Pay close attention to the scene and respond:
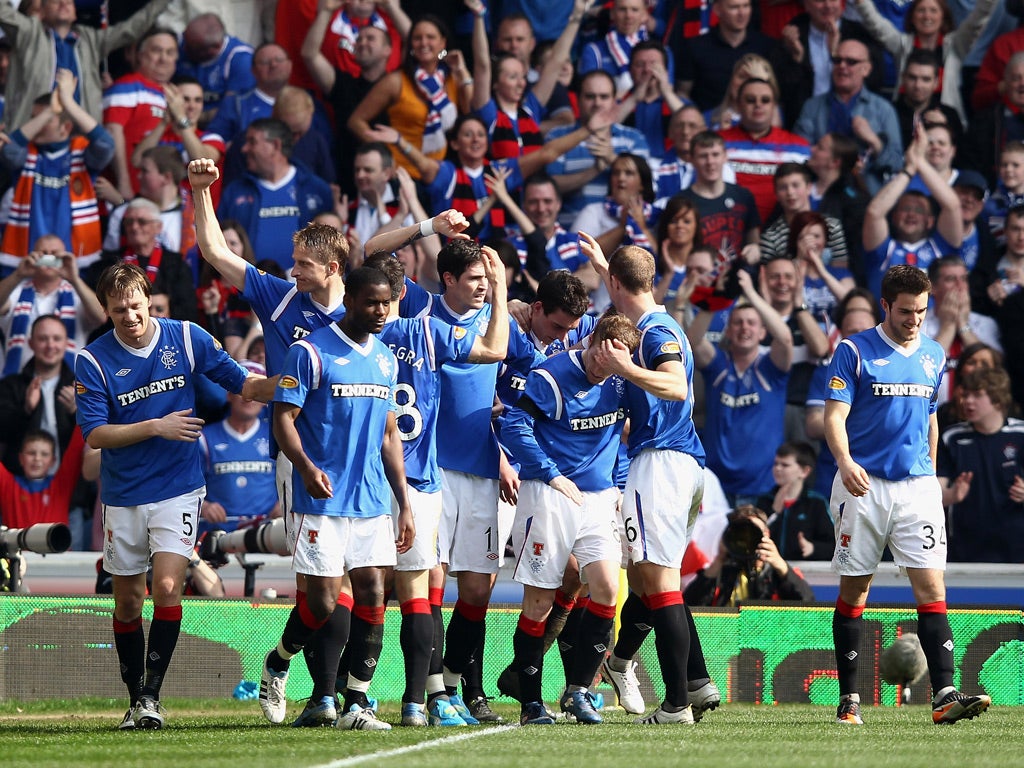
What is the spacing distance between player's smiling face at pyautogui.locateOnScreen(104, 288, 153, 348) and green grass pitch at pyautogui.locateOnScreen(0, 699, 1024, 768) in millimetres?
1908

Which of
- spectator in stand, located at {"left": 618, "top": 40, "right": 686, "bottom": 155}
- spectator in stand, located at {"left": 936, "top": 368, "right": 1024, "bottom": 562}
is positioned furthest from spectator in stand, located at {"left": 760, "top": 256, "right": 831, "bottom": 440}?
spectator in stand, located at {"left": 618, "top": 40, "right": 686, "bottom": 155}

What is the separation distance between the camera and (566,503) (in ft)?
26.2

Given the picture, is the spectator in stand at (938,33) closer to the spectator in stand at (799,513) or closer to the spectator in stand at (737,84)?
the spectator in stand at (737,84)

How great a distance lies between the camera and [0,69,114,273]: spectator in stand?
46.6 ft

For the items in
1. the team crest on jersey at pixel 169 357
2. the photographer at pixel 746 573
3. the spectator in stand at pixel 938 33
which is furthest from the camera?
the spectator in stand at pixel 938 33

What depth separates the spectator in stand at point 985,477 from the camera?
499 inches

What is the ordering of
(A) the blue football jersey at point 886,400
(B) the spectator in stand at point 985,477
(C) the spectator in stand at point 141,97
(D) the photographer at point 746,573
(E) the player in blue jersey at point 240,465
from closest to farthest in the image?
(A) the blue football jersey at point 886,400, (D) the photographer at point 746,573, (E) the player in blue jersey at point 240,465, (B) the spectator in stand at point 985,477, (C) the spectator in stand at point 141,97

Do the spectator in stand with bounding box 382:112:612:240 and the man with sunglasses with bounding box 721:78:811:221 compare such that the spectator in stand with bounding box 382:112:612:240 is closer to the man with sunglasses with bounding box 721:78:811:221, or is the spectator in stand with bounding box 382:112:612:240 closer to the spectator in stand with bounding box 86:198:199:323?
the man with sunglasses with bounding box 721:78:811:221

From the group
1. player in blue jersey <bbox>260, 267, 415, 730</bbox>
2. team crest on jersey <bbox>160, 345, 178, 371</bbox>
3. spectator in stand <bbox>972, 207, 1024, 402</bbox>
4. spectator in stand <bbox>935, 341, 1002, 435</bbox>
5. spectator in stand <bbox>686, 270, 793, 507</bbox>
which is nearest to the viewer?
player in blue jersey <bbox>260, 267, 415, 730</bbox>

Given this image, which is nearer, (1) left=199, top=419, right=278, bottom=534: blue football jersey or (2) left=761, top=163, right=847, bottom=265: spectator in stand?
(1) left=199, top=419, right=278, bottom=534: blue football jersey

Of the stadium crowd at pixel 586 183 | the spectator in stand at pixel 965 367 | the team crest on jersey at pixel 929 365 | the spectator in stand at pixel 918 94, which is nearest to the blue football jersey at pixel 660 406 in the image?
the team crest on jersey at pixel 929 365

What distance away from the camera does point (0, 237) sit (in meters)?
14.4

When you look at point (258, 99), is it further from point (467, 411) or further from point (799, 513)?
point (467, 411)

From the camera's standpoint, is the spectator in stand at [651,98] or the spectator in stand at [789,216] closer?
the spectator in stand at [789,216]
